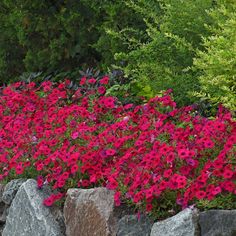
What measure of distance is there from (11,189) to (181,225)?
1.49 m

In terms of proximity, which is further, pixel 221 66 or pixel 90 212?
pixel 221 66

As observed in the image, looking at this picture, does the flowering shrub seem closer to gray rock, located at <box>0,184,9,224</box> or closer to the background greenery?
gray rock, located at <box>0,184,9,224</box>

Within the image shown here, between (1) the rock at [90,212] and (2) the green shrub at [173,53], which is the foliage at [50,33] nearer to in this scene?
(2) the green shrub at [173,53]

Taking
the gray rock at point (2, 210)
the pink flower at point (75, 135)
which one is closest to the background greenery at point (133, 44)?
the pink flower at point (75, 135)

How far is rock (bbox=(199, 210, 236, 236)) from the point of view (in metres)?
3.13

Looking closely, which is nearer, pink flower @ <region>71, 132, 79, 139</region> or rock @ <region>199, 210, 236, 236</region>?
rock @ <region>199, 210, 236, 236</region>

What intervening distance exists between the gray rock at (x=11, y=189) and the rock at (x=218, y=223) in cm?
153

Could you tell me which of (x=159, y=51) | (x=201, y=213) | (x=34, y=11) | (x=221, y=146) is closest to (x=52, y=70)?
(x=34, y=11)

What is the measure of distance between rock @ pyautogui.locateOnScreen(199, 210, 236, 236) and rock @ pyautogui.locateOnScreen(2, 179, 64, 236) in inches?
43.0

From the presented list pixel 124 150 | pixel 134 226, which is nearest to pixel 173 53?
pixel 124 150

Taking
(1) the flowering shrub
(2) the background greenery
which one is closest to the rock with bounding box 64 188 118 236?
(1) the flowering shrub

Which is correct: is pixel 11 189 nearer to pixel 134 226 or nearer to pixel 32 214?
pixel 32 214

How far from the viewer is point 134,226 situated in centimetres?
352

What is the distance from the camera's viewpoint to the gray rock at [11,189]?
14.4 feet
